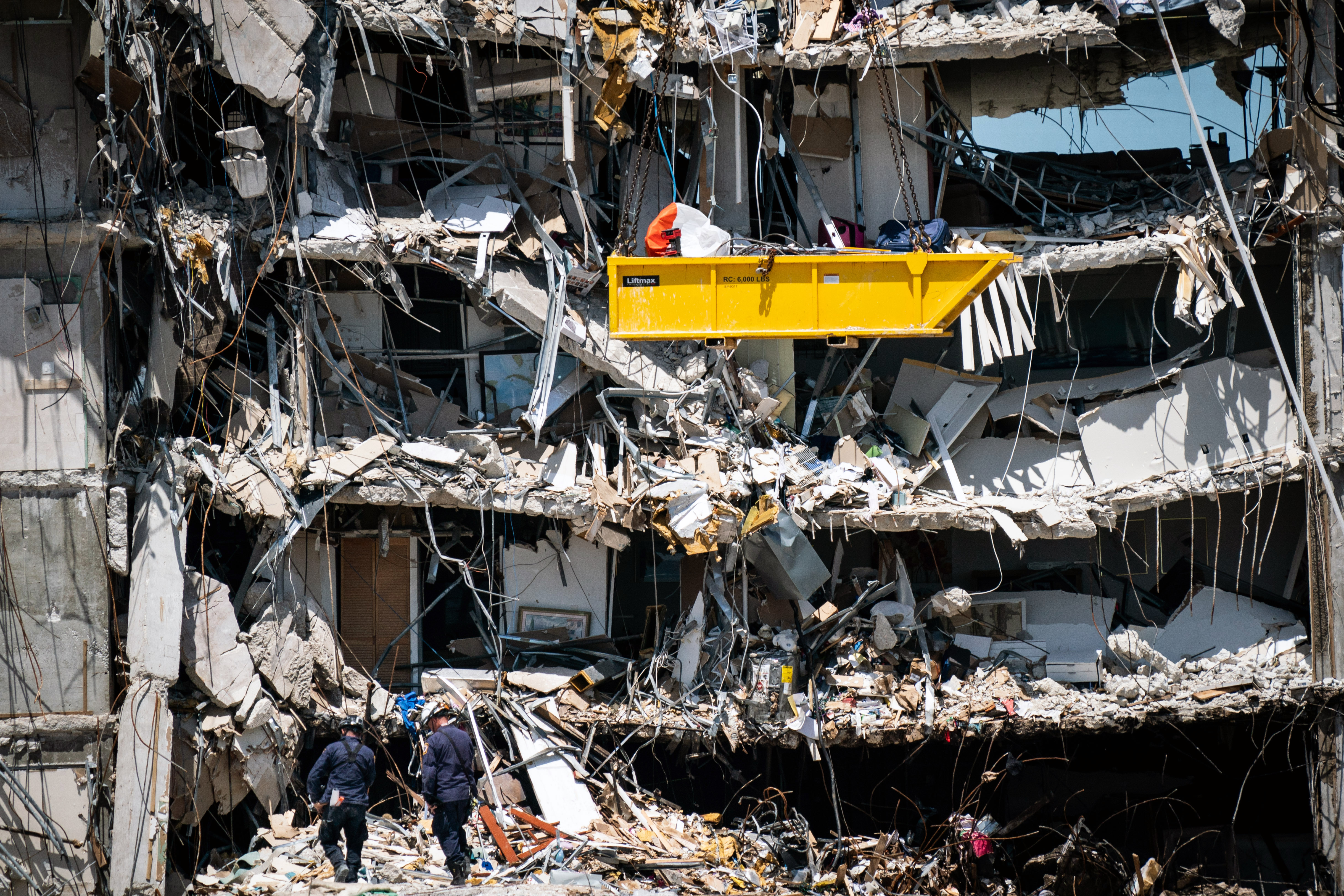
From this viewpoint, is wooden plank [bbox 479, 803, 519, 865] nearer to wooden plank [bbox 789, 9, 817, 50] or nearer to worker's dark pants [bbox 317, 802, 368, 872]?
worker's dark pants [bbox 317, 802, 368, 872]

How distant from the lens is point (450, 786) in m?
9.73

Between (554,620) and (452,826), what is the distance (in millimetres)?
3089

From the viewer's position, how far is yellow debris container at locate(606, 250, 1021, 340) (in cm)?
996

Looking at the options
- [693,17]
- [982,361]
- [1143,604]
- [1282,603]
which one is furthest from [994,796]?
[693,17]

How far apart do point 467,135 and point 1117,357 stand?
320 inches

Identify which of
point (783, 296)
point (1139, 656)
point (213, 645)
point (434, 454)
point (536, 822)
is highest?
point (783, 296)

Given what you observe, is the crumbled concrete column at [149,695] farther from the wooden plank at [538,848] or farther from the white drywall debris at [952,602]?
the white drywall debris at [952,602]

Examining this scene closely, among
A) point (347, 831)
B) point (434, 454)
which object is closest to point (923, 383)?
point (434, 454)

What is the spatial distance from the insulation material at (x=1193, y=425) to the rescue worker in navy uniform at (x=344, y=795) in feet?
27.2

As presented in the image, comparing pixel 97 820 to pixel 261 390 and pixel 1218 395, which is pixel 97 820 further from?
pixel 1218 395

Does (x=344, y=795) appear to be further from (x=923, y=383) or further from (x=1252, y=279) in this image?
(x=1252, y=279)

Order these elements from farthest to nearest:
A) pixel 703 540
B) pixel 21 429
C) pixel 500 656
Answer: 1. pixel 500 656
2. pixel 703 540
3. pixel 21 429

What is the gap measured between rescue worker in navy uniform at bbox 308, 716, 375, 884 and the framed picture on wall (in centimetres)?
287

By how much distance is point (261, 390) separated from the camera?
11.6 m
